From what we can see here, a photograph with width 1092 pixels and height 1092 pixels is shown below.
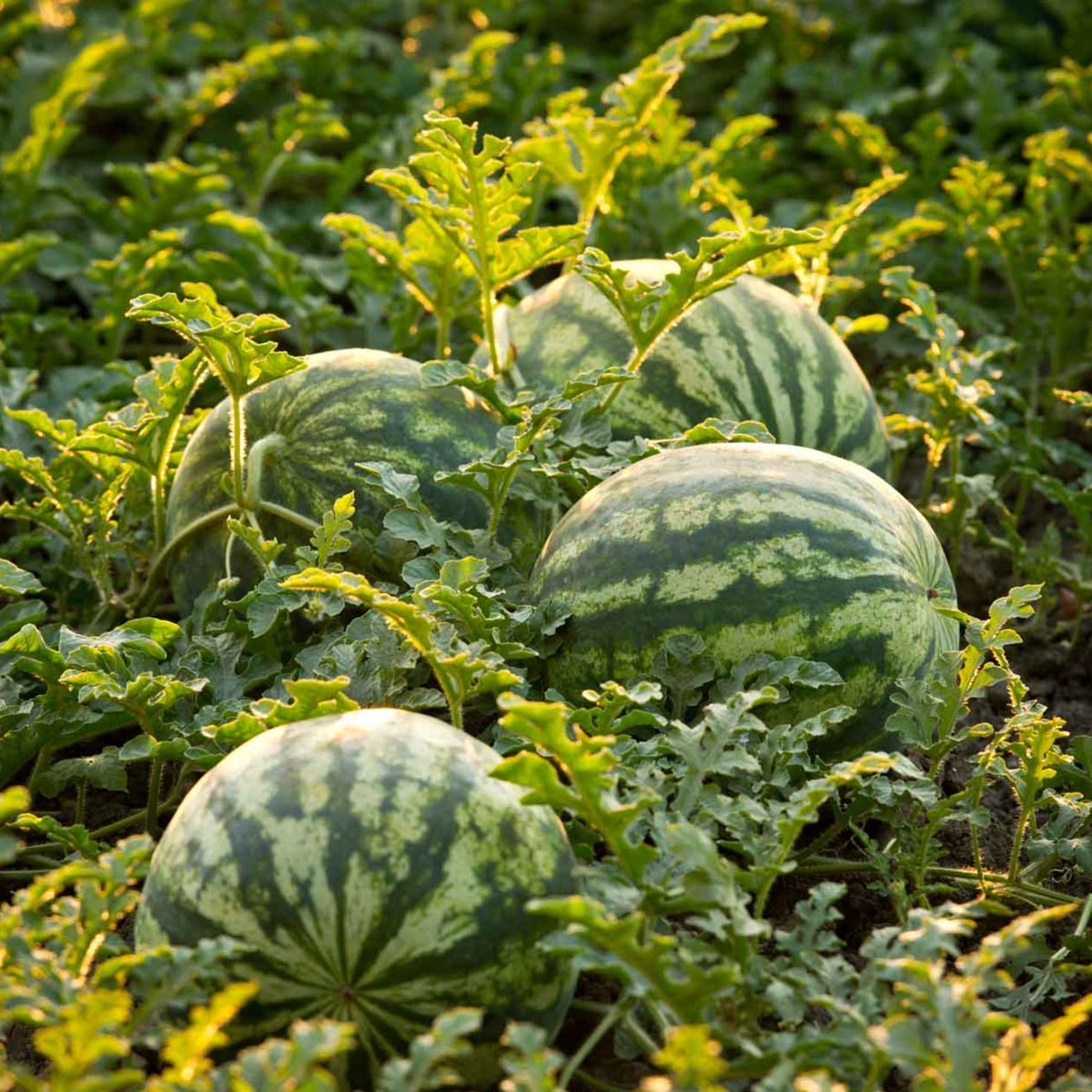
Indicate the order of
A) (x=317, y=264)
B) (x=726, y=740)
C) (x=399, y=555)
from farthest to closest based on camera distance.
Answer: (x=317, y=264) < (x=399, y=555) < (x=726, y=740)

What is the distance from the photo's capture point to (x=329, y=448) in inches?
122

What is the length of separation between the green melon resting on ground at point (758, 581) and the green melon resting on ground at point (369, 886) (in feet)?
1.75

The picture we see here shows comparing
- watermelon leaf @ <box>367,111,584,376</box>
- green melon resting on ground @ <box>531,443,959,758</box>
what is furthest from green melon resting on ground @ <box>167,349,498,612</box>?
green melon resting on ground @ <box>531,443,959,758</box>

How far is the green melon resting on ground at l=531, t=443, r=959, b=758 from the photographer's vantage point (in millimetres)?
2680

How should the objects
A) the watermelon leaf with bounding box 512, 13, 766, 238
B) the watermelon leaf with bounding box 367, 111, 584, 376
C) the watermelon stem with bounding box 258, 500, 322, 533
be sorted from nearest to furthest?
the watermelon stem with bounding box 258, 500, 322, 533
the watermelon leaf with bounding box 367, 111, 584, 376
the watermelon leaf with bounding box 512, 13, 766, 238

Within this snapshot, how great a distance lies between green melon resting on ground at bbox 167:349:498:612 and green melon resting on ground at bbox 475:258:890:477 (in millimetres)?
280

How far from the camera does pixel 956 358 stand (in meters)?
3.73

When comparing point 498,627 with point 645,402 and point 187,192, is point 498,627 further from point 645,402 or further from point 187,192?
point 187,192

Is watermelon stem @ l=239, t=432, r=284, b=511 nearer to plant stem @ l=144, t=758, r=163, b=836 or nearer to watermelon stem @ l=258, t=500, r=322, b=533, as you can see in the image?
watermelon stem @ l=258, t=500, r=322, b=533

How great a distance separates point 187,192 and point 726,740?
2.85 meters

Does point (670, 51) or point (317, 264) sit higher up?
point (670, 51)

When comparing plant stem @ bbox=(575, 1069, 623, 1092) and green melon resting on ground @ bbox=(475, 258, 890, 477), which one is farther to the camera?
green melon resting on ground @ bbox=(475, 258, 890, 477)

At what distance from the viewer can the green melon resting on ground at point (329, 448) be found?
3.09 meters

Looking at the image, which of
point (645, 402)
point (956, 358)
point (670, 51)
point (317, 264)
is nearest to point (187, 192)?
point (317, 264)
